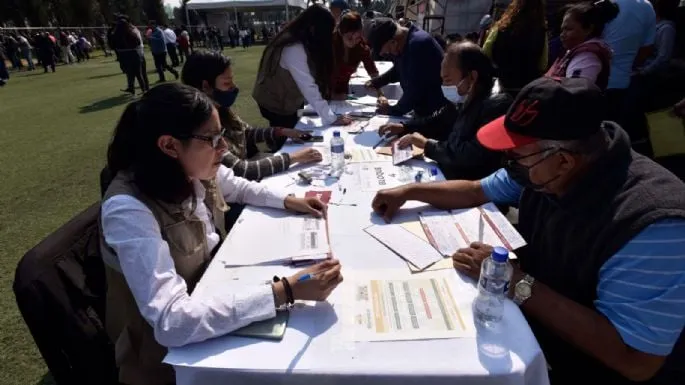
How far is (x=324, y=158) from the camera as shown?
2527mm

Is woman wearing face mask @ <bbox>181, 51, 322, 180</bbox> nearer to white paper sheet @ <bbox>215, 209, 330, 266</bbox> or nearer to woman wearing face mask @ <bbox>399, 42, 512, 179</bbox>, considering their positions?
white paper sheet @ <bbox>215, 209, 330, 266</bbox>

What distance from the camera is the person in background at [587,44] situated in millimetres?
2928

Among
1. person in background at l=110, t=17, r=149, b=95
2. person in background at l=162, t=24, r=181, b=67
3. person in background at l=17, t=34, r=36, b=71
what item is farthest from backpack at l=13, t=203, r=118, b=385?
person in background at l=17, t=34, r=36, b=71

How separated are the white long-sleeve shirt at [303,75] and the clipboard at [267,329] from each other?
2.37 m

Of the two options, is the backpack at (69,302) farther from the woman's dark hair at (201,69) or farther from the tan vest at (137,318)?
the woman's dark hair at (201,69)

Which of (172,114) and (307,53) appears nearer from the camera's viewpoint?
(172,114)

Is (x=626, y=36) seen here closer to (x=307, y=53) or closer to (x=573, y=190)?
(x=307, y=53)

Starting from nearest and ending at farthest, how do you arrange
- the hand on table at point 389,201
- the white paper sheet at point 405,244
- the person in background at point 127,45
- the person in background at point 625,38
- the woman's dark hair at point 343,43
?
the white paper sheet at point 405,244 < the hand on table at point 389,201 < the person in background at point 625,38 < the woman's dark hair at point 343,43 < the person in background at point 127,45

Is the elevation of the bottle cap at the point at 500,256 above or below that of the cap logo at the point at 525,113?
below

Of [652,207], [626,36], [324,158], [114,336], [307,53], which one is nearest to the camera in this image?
[652,207]

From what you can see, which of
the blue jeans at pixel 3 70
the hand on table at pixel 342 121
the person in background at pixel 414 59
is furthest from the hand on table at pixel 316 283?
the blue jeans at pixel 3 70

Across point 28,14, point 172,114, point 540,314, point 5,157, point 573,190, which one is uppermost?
point 28,14

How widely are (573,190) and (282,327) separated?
0.95 metres

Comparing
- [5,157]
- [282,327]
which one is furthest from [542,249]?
[5,157]
